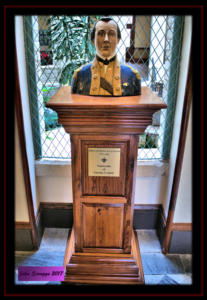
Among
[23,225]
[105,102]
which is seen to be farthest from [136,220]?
[105,102]

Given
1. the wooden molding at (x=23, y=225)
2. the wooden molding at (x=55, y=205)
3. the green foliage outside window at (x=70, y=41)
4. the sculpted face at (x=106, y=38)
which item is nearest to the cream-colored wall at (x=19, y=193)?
the wooden molding at (x=23, y=225)

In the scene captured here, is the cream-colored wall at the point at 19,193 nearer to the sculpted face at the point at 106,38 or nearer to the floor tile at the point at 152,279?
the sculpted face at the point at 106,38

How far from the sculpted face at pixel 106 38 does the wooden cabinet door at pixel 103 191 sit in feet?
1.48

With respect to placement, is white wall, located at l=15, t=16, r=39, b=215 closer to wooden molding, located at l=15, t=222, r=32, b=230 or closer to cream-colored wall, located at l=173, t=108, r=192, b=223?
wooden molding, located at l=15, t=222, r=32, b=230

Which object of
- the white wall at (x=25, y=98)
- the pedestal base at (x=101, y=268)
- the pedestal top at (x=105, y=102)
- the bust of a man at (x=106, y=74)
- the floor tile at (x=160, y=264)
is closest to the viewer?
the pedestal top at (x=105, y=102)

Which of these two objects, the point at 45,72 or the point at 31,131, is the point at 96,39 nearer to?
the point at 45,72

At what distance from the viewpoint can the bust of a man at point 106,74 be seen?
4.23ft

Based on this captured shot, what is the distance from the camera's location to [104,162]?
137 cm

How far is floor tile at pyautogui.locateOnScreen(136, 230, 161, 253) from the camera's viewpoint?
1929 mm

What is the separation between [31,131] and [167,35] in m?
1.17

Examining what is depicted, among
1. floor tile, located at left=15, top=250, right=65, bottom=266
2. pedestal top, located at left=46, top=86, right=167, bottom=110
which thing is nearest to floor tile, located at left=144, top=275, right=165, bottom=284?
floor tile, located at left=15, top=250, right=65, bottom=266

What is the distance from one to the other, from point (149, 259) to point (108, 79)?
1.34 meters

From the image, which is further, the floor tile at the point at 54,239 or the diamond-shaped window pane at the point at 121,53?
the floor tile at the point at 54,239

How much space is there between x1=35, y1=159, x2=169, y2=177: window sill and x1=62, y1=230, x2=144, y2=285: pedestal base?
0.61 meters
